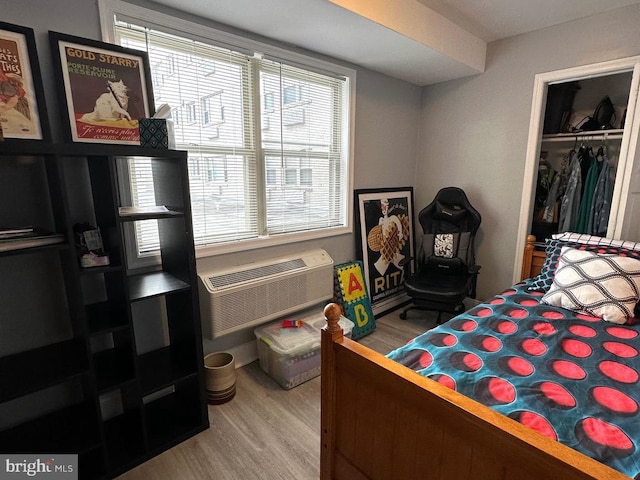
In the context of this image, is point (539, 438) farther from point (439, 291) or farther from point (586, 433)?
point (439, 291)

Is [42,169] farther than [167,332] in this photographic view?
No

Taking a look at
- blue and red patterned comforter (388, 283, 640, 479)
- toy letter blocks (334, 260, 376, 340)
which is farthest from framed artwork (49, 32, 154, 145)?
toy letter blocks (334, 260, 376, 340)

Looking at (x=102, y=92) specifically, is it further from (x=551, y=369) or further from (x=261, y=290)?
(x=551, y=369)

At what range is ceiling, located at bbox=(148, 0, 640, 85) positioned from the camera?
189 centimetres

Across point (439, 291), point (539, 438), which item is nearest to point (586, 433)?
point (539, 438)

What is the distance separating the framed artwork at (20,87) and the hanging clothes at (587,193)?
3657 millimetres

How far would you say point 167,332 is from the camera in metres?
2.08

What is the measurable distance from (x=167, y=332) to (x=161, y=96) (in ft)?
4.64

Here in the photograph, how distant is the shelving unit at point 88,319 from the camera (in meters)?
1.46

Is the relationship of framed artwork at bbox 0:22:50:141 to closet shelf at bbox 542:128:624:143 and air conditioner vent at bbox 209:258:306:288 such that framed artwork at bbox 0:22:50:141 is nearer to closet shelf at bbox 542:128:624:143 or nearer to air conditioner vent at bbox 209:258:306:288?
air conditioner vent at bbox 209:258:306:288

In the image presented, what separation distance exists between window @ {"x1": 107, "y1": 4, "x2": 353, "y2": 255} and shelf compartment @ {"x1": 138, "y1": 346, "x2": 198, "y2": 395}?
610 mm

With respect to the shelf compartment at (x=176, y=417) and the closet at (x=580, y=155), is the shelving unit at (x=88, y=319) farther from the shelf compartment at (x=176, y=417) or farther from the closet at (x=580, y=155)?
the closet at (x=580, y=155)
